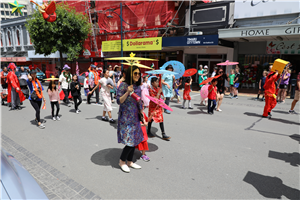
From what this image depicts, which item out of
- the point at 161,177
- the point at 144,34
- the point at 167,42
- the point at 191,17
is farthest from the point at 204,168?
the point at 144,34

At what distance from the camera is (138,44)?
1812cm

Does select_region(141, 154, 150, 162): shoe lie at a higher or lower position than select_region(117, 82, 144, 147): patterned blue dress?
lower

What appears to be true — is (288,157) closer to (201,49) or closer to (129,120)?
(129,120)

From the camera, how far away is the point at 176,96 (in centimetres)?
1160

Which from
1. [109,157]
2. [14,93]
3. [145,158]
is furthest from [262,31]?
[14,93]

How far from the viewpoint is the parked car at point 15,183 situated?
171cm

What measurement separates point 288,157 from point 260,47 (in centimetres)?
1300

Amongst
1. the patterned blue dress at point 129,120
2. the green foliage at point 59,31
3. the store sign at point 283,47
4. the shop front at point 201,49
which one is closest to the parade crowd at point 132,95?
the patterned blue dress at point 129,120

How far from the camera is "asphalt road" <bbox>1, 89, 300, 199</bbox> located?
128 inches

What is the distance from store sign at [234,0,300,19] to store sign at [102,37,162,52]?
6.19 m

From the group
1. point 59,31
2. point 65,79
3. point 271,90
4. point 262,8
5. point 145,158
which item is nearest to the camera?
point 145,158

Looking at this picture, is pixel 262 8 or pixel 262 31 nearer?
pixel 262 31

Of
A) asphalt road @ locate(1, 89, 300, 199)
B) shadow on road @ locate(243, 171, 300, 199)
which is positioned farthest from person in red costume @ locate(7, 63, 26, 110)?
shadow on road @ locate(243, 171, 300, 199)

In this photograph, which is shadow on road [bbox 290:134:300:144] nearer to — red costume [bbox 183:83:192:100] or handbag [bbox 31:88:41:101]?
red costume [bbox 183:83:192:100]
